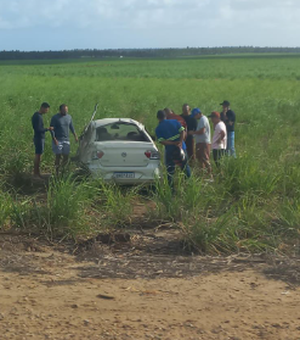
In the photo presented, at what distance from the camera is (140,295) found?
553 centimetres

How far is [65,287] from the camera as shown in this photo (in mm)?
5707

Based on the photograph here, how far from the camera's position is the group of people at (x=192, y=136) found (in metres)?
10.3

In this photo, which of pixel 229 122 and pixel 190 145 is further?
pixel 229 122

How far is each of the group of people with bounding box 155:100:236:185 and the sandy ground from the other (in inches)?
102

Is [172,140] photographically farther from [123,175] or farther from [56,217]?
[56,217]

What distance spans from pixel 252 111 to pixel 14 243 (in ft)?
56.0

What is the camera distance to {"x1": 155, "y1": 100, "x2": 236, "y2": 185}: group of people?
405 inches

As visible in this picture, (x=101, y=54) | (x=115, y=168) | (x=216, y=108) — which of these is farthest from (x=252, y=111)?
(x=101, y=54)

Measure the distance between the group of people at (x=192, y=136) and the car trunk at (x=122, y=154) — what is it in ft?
1.34

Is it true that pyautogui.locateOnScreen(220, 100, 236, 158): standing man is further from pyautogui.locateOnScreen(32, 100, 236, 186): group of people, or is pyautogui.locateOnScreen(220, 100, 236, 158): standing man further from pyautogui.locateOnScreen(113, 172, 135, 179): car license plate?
pyautogui.locateOnScreen(113, 172, 135, 179): car license plate

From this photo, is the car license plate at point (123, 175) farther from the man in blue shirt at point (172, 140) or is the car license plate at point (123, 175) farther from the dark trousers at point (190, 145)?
the dark trousers at point (190, 145)

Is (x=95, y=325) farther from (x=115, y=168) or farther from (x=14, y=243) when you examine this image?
(x=115, y=168)

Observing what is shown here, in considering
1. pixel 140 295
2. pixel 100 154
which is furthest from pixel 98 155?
pixel 140 295

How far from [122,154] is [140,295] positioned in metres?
4.76
